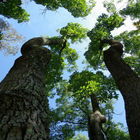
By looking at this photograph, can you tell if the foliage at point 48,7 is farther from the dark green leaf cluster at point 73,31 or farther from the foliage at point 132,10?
the foliage at point 132,10

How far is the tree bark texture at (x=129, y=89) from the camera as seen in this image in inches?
122

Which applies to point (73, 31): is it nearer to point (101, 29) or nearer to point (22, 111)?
point (101, 29)

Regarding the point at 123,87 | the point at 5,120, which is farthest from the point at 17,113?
the point at 123,87

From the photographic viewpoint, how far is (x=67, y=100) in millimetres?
14203

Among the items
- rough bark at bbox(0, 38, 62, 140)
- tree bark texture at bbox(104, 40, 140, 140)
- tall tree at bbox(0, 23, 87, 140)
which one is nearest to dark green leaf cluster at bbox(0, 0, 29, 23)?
tall tree at bbox(0, 23, 87, 140)

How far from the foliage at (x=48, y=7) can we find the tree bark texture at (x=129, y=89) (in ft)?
24.4

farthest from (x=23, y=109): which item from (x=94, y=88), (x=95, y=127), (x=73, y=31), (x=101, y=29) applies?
(x=73, y=31)

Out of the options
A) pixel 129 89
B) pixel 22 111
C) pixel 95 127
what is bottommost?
pixel 22 111

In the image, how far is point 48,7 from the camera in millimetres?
11148

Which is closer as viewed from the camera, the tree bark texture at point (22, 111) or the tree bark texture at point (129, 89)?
the tree bark texture at point (22, 111)

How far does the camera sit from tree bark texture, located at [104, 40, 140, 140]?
309 cm

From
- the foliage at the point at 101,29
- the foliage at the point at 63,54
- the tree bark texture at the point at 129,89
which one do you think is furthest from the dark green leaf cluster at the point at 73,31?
the tree bark texture at the point at 129,89

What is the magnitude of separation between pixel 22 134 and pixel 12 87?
1.23 meters

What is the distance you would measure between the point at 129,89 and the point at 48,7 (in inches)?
400
